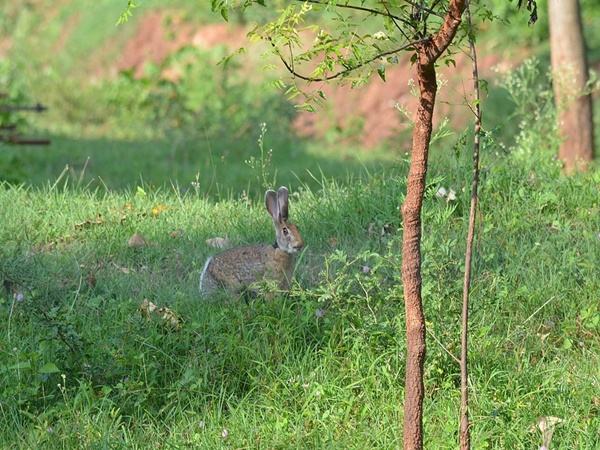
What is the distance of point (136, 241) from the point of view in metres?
5.56

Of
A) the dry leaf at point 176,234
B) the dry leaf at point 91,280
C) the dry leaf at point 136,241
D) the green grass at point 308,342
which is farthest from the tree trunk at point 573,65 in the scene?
the dry leaf at point 91,280

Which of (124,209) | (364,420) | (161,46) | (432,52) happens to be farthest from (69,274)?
(161,46)

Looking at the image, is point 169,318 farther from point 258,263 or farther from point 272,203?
point 272,203

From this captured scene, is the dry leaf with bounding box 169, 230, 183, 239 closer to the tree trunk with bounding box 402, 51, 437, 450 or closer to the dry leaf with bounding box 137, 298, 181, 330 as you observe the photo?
the dry leaf with bounding box 137, 298, 181, 330

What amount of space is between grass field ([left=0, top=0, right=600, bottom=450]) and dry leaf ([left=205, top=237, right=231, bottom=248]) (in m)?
0.05

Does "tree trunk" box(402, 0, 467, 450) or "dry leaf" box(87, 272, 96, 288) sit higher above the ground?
"tree trunk" box(402, 0, 467, 450)

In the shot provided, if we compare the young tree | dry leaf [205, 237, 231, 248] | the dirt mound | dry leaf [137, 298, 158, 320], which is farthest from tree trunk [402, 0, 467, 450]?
the dirt mound

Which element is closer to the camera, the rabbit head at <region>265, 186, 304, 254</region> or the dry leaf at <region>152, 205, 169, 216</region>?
the rabbit head at <region>265, 186, 304, 254</region>

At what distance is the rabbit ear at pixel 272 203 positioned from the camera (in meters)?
5.00

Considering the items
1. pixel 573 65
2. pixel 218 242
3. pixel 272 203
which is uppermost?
pixel 573 65

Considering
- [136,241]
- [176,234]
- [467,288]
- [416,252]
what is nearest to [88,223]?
[136,241]

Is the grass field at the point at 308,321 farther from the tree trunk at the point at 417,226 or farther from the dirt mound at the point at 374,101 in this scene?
the dirt mound at the point at 374,101

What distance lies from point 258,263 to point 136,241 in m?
1.00

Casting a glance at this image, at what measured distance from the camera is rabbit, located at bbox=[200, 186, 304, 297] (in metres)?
4.82
